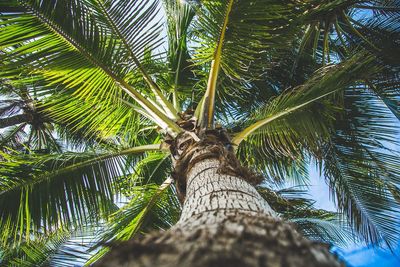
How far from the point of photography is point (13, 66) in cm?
312

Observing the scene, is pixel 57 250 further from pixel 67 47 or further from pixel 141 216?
pixel 67 47

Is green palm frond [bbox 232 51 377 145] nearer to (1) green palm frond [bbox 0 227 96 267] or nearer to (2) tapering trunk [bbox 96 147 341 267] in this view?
(2) tapering trunk [bbox 96 147 341 267]

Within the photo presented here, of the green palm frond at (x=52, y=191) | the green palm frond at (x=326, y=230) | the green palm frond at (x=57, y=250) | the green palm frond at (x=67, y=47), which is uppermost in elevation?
the green palm frond at (x=67, y=47)

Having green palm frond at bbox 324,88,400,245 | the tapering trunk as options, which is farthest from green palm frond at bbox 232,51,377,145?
the tapering trunk

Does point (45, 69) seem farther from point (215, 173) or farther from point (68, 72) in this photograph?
point (215, 173)

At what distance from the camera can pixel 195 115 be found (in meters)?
3.47

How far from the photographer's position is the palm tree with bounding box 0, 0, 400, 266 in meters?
3.07

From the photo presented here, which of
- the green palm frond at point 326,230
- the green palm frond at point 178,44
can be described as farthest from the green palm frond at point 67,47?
the green palm frond at point 326,230

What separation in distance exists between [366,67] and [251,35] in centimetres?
111

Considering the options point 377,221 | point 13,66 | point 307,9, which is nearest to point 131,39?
point 13,66

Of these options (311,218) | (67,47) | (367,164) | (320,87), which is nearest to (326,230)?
(311,218)

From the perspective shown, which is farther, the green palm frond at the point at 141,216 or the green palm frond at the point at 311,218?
the green palm frond at the point at 311,218

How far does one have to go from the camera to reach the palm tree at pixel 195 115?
3.07m

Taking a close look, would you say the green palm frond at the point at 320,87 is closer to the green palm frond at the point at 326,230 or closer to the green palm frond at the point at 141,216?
the green palm frond at the point at 141,216
